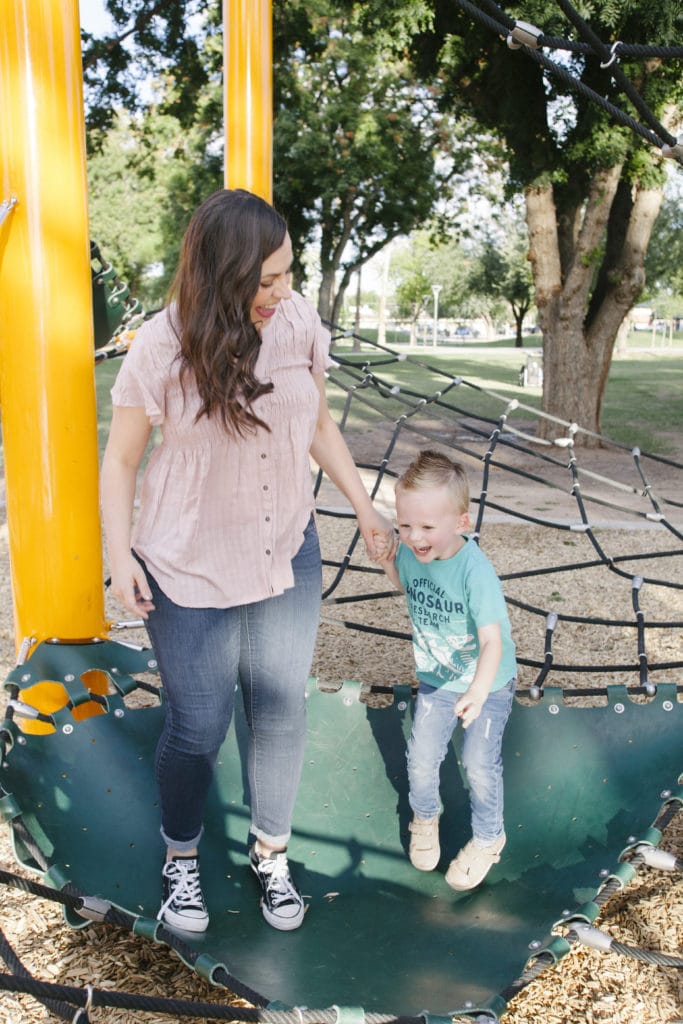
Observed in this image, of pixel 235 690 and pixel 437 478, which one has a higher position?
pixel 437 478

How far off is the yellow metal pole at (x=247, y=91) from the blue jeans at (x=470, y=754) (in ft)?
6.43

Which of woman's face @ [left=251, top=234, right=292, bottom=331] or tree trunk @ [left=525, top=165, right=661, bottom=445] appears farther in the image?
tree trunk @ [left=525, top=165, right=661, bottom=445]

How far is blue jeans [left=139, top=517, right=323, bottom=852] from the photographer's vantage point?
1.82 m

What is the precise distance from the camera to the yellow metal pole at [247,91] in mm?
3316

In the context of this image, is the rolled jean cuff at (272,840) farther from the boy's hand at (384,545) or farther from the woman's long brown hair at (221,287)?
the woman's long brown hair at (221,287)

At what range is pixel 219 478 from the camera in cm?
179

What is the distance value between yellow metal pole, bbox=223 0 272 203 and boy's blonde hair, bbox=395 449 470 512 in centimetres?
165

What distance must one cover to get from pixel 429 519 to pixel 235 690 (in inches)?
20.7

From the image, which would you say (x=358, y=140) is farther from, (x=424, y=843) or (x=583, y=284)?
(x=424, y=843)

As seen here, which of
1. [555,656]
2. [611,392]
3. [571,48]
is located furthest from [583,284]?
[611,392]

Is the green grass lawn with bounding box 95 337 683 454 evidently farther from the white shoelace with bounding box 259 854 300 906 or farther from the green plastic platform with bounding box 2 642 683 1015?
the white shoelace with bounding box 259 854 300 906

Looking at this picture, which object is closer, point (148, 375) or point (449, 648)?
point (148, 375)

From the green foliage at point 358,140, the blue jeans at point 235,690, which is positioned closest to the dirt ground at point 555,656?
the blue jeans at point 235,690

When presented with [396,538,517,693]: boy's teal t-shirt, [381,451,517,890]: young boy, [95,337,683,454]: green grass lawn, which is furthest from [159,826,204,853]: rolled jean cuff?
[95,337,683,454]: green grass lawn
